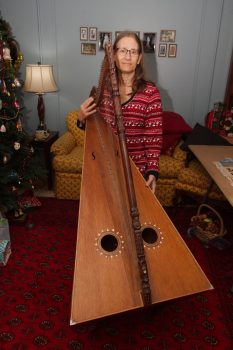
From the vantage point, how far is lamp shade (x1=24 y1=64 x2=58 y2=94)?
9.75 ft

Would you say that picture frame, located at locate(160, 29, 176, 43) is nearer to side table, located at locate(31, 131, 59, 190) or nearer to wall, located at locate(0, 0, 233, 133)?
wall, located at locate(0, 0, 233, 133)

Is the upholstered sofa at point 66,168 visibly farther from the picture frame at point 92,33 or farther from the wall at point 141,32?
the picture frame at point 92,33

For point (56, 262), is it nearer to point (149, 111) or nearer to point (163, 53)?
point (149, 111)

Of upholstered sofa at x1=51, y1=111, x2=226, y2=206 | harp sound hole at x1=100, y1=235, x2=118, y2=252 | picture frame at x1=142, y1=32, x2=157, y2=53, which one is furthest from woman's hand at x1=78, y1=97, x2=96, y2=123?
picture frame at x1=142, y1=32, x2=157, y2=53

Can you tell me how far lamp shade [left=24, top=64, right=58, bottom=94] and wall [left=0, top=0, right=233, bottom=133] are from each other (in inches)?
20.0

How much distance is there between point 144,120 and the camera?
149cm

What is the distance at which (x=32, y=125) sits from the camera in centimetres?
377

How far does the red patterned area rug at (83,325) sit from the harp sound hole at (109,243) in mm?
370

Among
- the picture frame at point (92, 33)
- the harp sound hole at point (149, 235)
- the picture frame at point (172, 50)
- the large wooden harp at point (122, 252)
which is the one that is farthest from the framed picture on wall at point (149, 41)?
the harp sound hole at point (149, 235)

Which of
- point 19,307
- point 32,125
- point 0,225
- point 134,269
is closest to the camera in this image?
point 134,269

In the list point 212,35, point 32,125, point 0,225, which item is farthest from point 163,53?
point 0,225

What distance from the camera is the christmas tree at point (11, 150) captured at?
2312 millimetres

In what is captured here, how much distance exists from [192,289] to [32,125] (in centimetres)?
324

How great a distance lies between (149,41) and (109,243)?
9.30 ft
